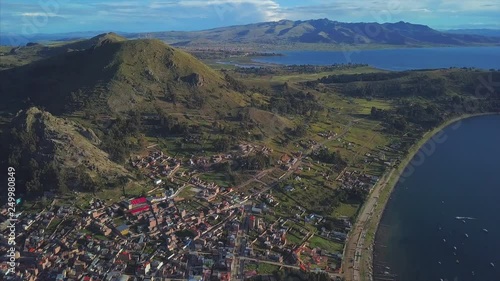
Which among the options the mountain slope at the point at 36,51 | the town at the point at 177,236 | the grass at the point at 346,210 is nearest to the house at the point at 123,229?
the town at the point at 177,236

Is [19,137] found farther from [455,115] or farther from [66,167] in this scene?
[455,115]

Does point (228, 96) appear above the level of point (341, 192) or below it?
above

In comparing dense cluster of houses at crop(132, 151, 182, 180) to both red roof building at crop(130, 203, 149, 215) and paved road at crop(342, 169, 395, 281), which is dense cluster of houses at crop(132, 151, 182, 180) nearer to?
red roof building at crop(130, 203, 149, 215)

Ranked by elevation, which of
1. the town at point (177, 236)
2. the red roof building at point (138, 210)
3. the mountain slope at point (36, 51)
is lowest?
the town at point (177, 236)

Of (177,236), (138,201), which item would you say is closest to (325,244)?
(177,236)

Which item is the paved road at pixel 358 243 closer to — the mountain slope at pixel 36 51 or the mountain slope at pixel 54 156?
the mountain slope at pixel 54 156

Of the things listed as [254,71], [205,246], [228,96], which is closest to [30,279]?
[205,246]

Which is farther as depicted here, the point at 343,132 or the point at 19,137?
the point at 343,132
